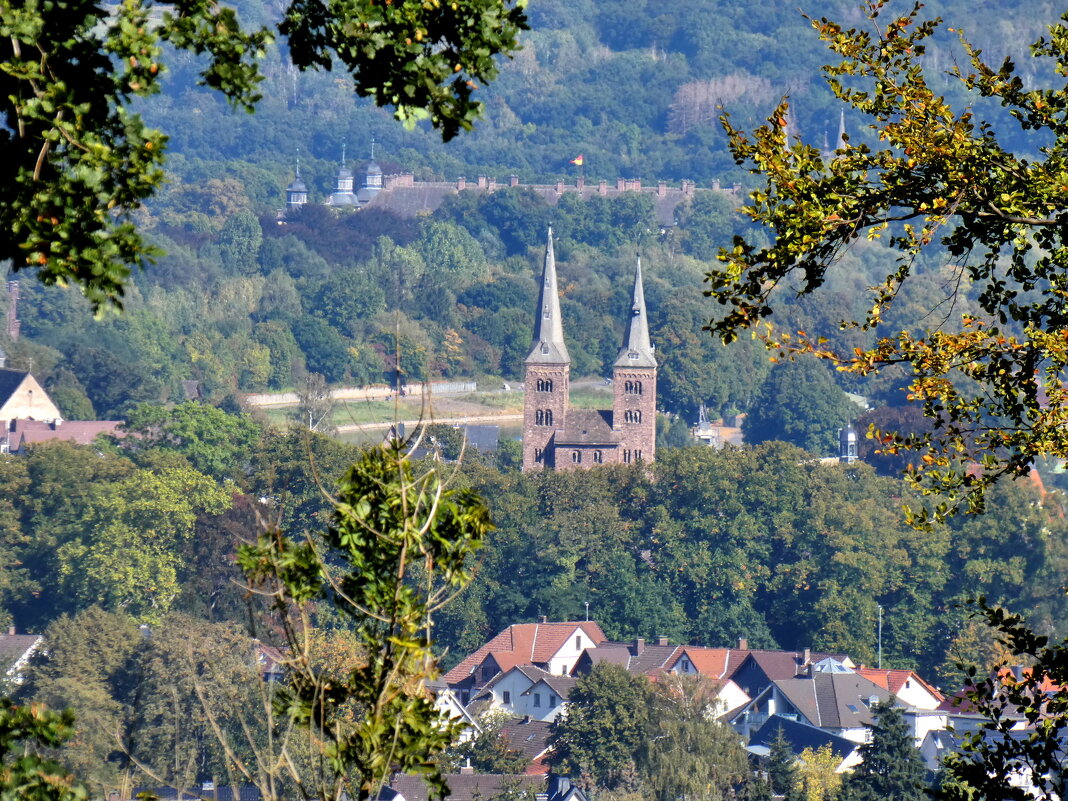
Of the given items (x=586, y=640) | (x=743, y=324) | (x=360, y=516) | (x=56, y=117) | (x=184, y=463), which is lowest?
(x=586, y=640)

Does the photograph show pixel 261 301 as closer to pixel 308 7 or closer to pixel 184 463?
pixel 184 463

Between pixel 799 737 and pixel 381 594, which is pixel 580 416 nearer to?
pixel 799 737

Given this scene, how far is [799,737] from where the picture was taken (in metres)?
59.9

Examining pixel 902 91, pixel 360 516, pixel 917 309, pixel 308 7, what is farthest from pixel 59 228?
pixel 917 309

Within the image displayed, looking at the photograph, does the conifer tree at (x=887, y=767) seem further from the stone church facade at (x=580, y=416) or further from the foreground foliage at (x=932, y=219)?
the stone church facade at (x=580, y=416)

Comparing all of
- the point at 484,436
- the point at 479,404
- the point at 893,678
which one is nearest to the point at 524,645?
the point at 893,678

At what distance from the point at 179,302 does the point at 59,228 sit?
118m

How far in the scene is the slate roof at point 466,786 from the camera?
47.1 meters

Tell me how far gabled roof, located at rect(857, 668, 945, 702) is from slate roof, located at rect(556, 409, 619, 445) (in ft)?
89.9

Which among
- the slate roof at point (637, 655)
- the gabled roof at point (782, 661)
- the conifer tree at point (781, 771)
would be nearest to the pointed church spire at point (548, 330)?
the slate roof at point (637, 655)

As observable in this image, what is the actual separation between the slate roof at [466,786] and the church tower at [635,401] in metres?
40.1

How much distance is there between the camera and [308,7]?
26.3ft

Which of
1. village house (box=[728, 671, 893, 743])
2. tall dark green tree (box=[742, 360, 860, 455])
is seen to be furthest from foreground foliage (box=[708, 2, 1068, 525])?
tall dark green tree (box=[742, 360, 860, 455])

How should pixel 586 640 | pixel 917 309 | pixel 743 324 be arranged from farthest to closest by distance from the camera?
pixel 917 309, pixel 586 640, pixel 743 324
